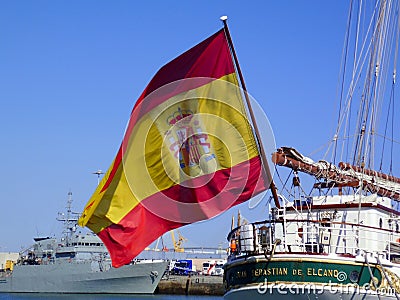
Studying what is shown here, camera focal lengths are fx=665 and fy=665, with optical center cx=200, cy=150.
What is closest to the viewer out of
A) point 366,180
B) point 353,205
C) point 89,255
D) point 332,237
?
point 332,237

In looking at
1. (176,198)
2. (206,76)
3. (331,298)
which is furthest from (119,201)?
(331,298)

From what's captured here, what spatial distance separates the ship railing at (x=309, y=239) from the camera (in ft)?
79.9

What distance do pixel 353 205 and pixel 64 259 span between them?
7627 cm

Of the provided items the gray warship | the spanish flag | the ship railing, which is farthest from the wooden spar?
the gray warship

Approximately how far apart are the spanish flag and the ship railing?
2.05m

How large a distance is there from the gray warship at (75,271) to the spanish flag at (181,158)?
67.6 meters

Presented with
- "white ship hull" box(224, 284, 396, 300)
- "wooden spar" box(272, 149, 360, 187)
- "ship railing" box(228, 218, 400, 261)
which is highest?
"wooden spar" box(272, 149, 360, 187)

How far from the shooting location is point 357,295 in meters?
23.5

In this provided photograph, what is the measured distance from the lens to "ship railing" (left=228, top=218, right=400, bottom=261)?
24.3 meters

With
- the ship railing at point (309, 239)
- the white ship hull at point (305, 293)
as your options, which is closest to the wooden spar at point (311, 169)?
the ship railing at point (309, 239)

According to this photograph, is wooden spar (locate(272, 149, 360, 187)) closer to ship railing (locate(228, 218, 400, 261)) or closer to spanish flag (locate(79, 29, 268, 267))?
ship railing (locate(228, 218, 400, 261))

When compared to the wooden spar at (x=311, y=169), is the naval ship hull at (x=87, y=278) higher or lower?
lower

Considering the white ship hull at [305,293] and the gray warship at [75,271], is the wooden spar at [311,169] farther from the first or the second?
the gray warship at [75,271]

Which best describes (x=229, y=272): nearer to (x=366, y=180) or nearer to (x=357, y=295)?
(x=357, y=295)
